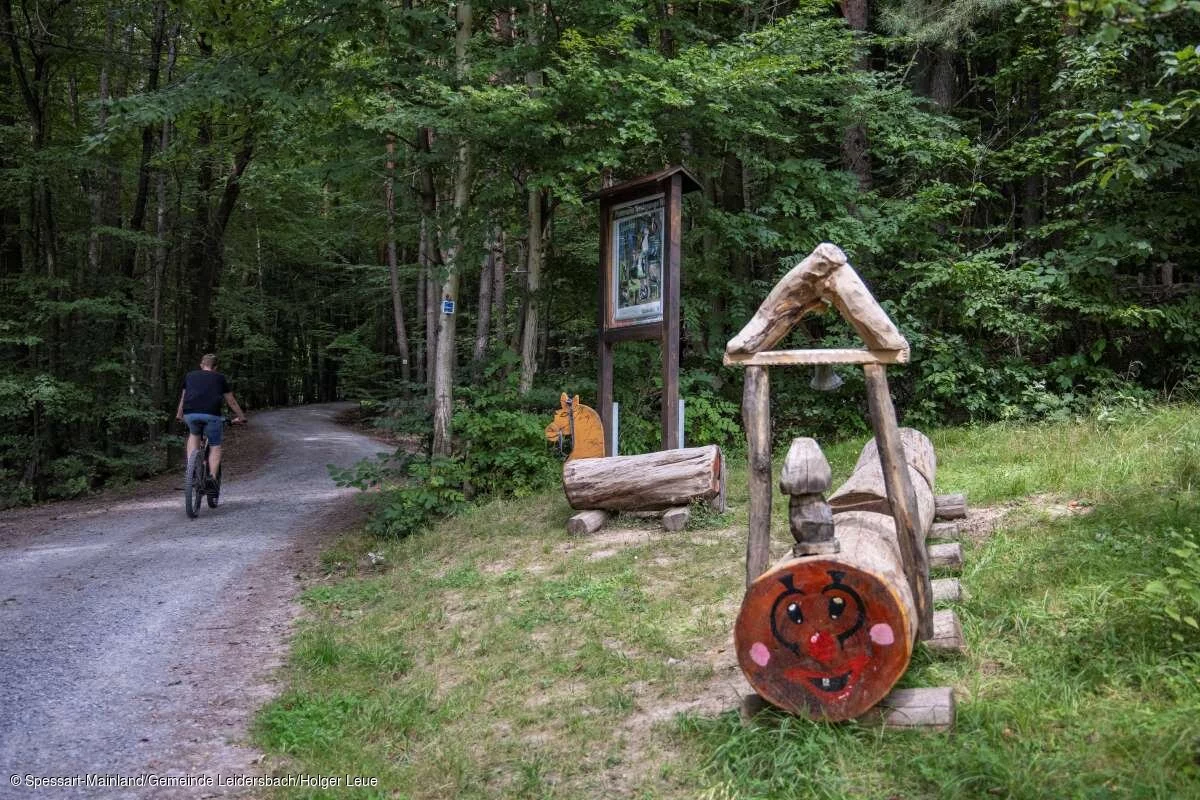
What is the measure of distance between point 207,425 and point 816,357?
9191 millimetres

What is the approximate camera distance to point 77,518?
39.4 feet

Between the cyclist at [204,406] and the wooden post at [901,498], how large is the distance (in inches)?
Answer: 353

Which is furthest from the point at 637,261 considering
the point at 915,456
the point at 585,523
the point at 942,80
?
the point at 942,80

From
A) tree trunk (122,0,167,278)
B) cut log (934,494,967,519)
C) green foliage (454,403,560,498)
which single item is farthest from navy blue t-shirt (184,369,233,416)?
cut log (934,494,967,519)

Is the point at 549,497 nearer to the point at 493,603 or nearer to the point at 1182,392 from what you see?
the point at 493,603

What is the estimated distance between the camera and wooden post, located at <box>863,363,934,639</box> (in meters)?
4.14

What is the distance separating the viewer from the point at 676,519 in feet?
26.2

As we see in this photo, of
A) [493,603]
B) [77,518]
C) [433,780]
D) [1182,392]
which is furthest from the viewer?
[77,518]

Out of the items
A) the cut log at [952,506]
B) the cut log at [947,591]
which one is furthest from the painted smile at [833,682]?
the cut log at [952,506]

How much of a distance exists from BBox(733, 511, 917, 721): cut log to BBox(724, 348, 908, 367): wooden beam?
3.17 ft

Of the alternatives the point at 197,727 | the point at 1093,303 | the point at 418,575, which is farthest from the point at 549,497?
the point at 1093,303

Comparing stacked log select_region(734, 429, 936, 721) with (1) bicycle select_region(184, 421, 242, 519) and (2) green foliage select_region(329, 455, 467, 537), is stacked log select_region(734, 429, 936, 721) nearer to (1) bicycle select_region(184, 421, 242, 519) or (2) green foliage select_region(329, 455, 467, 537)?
(2) green foliage select_region(329, 455, 467, 537)

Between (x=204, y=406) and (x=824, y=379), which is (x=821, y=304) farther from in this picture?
(x=204, y=406)

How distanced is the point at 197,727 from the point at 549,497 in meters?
5.44
